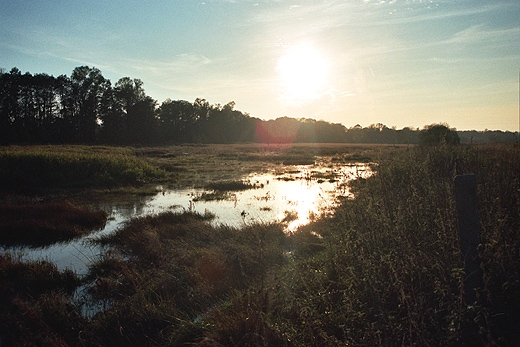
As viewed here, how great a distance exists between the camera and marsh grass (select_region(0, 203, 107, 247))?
11.4 m

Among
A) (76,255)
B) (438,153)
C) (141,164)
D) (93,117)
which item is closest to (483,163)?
(438,153)

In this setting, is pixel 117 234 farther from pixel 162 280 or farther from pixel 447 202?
pixel 447 202

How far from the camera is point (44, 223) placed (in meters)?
12.1

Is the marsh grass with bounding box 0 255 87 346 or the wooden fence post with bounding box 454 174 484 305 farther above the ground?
the wooden fence post with bounding box 454 174 484 305

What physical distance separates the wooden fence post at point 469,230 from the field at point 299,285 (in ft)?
0.50

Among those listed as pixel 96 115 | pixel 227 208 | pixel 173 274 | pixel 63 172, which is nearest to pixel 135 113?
pixel 96 115

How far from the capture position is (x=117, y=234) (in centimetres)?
1130

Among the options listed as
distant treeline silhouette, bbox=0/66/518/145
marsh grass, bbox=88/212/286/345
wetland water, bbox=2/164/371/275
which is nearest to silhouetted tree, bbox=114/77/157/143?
distant treeline silhouette, bbox=0/66/518/145

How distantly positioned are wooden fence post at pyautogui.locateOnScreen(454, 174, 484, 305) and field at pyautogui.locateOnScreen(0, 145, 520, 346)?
0.15 meters

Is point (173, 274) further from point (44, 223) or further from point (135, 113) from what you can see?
point (135, 113)

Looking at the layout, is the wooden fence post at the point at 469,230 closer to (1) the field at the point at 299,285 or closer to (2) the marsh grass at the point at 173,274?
(1) the field at the point at 299,285

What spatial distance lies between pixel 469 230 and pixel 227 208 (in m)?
13.0

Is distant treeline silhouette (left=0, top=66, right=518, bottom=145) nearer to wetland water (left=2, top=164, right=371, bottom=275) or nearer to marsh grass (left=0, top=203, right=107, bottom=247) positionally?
wetland water (left=2, top=164, right=371, bottom=275)

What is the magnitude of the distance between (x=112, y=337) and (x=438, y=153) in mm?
12966
